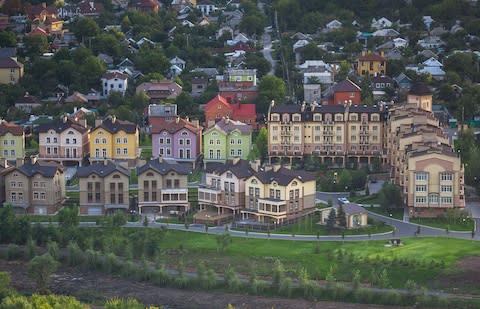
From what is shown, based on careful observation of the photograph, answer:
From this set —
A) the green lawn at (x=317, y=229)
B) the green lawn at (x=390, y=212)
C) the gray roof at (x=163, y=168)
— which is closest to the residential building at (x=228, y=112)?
the gray roof at (x=163, y=168)

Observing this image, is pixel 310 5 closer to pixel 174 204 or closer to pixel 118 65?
pixel 118 65

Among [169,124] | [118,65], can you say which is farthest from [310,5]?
[169,124]

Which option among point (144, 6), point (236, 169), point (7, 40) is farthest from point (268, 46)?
point (236, 169)

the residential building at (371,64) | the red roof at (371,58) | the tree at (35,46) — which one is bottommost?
the residential building at (371,64)

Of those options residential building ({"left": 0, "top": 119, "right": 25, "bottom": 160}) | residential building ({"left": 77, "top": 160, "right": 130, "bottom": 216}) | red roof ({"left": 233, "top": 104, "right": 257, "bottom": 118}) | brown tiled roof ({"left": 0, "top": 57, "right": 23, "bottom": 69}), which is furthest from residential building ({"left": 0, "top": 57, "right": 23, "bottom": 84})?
residential building ({"left": 77, "top": 160, "right": 130, "bottom": 216})

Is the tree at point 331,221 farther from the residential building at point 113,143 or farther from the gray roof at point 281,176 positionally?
the residential building at point 113,143

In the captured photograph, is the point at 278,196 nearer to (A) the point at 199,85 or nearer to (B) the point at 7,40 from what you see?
(A) the point at 199,85

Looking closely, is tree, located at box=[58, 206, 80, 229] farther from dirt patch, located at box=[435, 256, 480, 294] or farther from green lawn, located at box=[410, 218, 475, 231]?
dirt patch, located at box=[435, 256, 480, 294]
